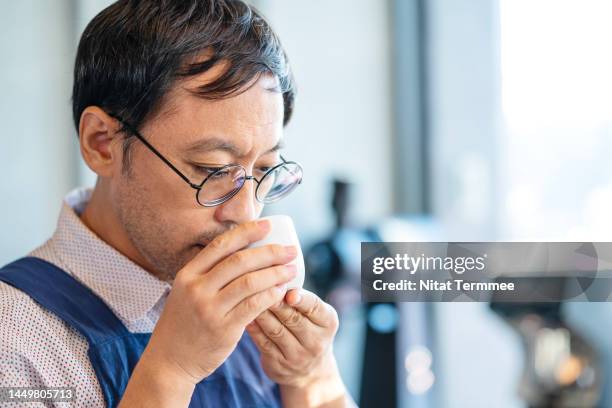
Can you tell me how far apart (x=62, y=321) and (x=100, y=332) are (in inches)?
2.2

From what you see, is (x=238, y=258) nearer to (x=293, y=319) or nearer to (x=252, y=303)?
(x=252, y=303)

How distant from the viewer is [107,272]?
3.51 ft

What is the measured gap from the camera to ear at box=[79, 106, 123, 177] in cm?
110

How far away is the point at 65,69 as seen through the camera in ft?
7.26

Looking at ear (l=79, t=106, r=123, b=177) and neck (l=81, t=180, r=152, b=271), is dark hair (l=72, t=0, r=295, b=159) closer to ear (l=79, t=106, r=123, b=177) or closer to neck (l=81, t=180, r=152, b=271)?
ear (l=79, t=106, r=123, b=177)

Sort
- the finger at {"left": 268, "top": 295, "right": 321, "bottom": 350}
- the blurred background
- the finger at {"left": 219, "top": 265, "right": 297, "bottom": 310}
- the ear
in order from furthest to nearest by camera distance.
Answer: the blurred background
the ear
the finger at {"left": 268, "top": 295, "right": 321, "bottom": 350}
the finger at {"left": 219, "top": 265, "right": 297, "bottom": 310}

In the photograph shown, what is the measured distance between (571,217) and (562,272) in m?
0.96

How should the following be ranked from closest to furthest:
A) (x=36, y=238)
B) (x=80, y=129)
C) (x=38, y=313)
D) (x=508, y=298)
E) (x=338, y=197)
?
(x=38, y=313), (x=80, y=129), (x=508, y=298), (x=36, y=238), (x=338, y=197)

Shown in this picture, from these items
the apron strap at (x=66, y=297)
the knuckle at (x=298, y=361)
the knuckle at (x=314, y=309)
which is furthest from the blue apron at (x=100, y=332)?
the knuckle at (x=314, y=309)

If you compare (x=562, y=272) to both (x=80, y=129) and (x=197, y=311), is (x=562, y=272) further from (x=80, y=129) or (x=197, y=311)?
(x=80, y=129)

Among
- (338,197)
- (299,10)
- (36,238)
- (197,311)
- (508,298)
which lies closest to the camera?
(197,311)

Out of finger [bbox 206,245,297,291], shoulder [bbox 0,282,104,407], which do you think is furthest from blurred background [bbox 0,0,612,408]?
shoulder [bbox 0,282,104,407]

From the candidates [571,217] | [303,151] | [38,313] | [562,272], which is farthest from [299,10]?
[38,313]

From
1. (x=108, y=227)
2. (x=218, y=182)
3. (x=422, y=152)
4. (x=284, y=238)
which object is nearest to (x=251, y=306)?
(x=284, y=238)
